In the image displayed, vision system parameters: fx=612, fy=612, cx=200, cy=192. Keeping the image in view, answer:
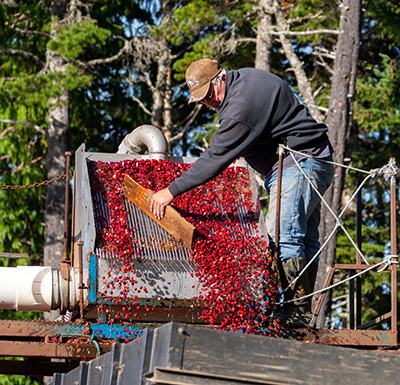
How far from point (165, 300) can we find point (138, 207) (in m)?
0.81

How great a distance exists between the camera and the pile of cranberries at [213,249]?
430cm

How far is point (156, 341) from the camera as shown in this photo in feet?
8.64

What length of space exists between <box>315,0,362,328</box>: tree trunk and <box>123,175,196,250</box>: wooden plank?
19.4 ft

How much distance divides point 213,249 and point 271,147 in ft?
2.90

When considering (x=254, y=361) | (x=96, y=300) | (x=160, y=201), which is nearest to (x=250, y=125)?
(x=160, y=201)

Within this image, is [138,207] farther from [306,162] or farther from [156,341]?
[156,341]

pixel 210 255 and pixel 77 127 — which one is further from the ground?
pixel 77 127

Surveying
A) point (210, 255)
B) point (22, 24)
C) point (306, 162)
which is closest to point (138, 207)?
point (210, 255)

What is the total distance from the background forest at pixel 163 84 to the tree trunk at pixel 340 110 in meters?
0.02

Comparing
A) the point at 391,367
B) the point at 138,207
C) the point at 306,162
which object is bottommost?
the point at 391,367

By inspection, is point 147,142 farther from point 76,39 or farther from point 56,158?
point 56,158

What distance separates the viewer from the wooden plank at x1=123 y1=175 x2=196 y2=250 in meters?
4.46

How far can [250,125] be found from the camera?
13.8 ft

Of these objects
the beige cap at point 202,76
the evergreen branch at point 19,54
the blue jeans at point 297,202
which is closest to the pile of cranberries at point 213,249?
the blue jeans at point 297,202
